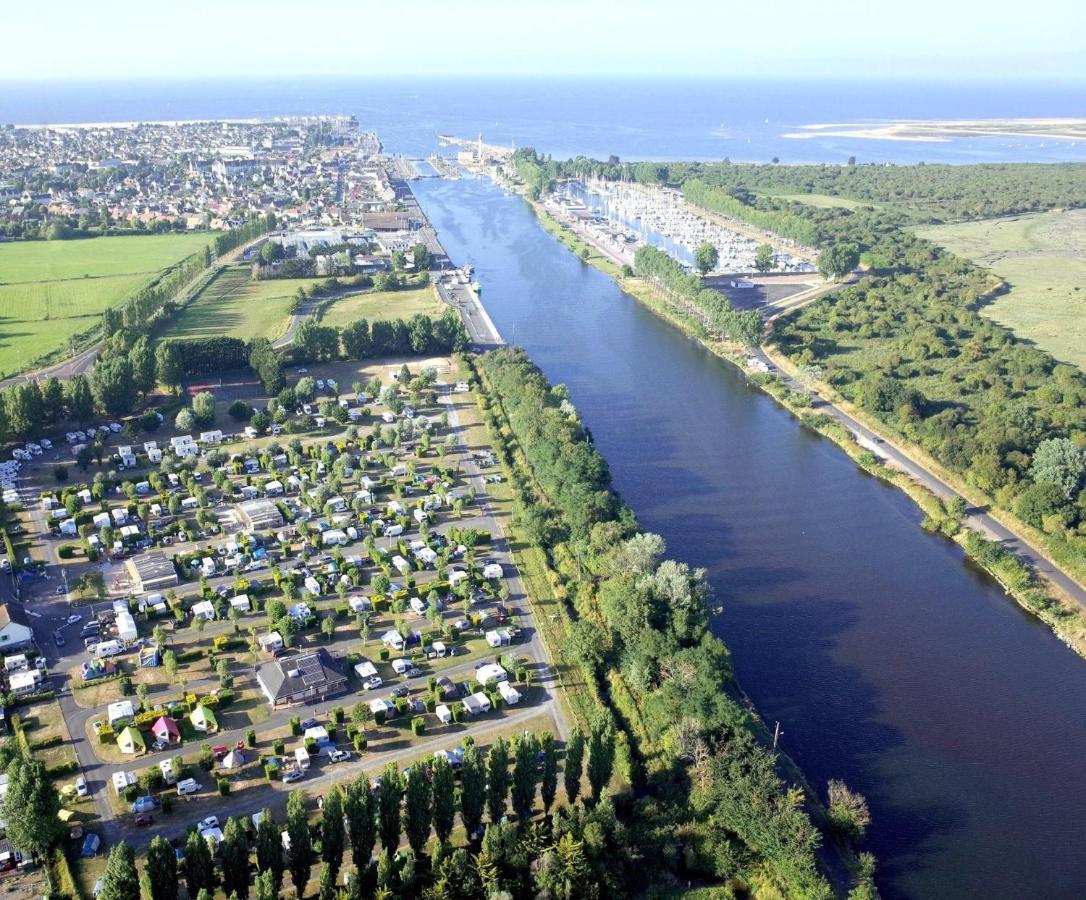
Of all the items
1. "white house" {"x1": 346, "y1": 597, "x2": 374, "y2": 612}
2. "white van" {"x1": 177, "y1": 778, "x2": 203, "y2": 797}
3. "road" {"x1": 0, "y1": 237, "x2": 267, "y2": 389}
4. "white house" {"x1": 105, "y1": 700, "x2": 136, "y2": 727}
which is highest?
"road" {"x1": 0, "y1": 237, "x2": 267, "y2": 389}

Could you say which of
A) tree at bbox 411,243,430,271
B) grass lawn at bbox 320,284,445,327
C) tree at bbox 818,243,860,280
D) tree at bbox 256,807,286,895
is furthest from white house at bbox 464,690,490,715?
tree at bbox 818,243,860,280

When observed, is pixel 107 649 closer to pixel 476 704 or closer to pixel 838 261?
pixel 476 704

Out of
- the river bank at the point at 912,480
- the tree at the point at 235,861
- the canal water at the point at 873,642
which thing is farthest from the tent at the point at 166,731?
the river bank at the point at 912,480

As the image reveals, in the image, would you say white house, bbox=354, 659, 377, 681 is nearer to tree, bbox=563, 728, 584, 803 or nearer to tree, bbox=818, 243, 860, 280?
tree, bbox=563, 728, 584, 803

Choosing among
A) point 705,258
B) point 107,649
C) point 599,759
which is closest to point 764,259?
point 705,258

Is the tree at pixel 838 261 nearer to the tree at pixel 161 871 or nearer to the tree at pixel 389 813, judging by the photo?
the tree at pixel 389 813

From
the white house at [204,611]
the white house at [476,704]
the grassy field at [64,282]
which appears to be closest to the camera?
the white house at [476,704]
